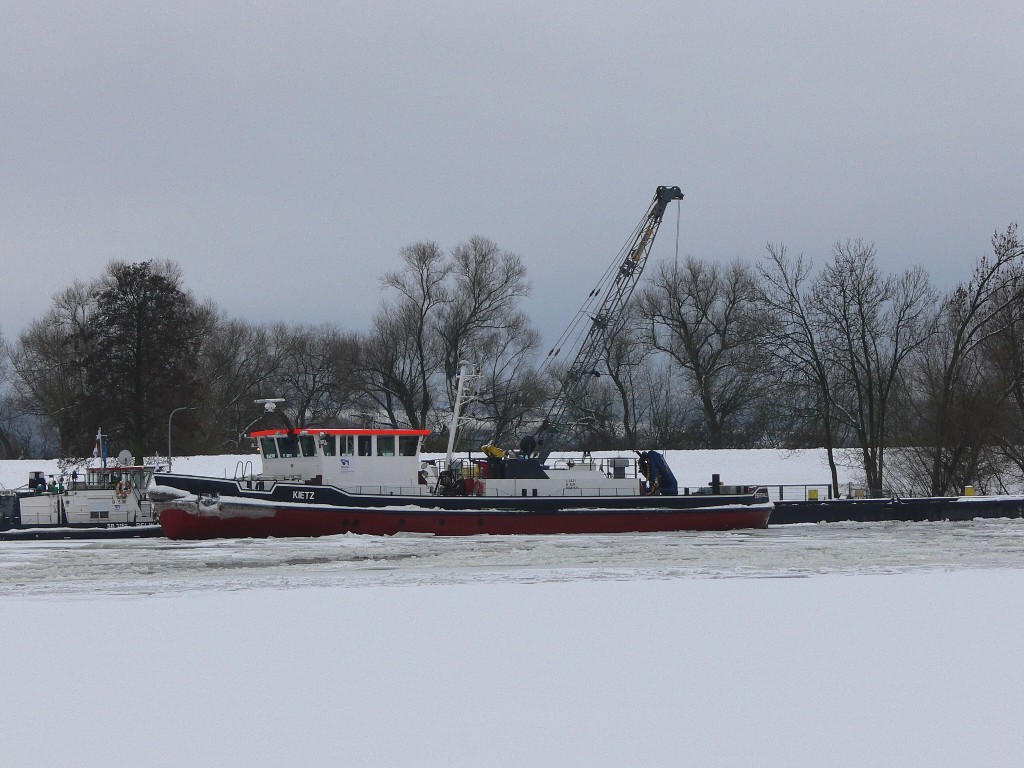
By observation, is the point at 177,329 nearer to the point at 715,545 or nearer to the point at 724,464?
the point at 724,464

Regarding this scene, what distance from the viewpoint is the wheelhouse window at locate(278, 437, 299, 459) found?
32.9 meters

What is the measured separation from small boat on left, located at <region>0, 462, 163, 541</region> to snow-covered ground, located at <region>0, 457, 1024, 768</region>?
15360 mm

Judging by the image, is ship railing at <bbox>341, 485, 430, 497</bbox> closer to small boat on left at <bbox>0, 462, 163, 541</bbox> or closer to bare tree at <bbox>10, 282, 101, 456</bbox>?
small boat on left at <bbox>0, 462, 163, 541</bbox>

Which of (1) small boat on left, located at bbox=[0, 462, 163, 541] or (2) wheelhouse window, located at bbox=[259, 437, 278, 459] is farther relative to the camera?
(2) wheelhouse window, located at bbox=[259, 437, 278, 459]

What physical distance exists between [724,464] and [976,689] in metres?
47.3

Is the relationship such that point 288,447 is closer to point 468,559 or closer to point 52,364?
point 468,559

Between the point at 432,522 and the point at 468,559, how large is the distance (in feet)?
29.2

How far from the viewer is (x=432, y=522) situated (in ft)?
104

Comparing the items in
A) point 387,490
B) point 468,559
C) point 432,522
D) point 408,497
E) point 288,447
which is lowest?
point 468,559

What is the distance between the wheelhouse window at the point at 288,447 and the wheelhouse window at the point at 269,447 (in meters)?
0.19

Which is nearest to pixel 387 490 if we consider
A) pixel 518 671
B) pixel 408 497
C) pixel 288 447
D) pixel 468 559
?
pixel 408 497

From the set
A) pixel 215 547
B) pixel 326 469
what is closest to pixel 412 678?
pixel 215 547

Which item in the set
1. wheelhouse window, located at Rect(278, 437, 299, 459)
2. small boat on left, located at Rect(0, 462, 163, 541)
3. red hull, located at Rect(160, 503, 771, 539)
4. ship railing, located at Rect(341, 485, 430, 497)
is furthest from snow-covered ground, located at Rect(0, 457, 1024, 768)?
small boat on left, located at Rect(0, 462, 163, 541)

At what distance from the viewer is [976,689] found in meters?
8.99
